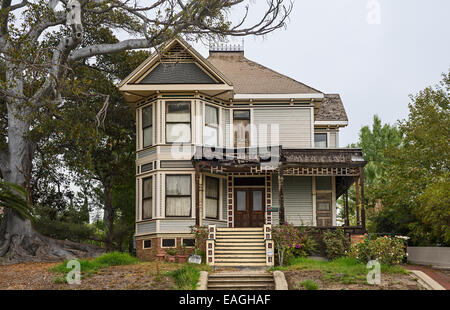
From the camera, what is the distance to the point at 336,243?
72.5 ft

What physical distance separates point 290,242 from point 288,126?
266 inches

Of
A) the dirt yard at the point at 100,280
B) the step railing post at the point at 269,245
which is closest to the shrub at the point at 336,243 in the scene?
the step railing post at the point at 269,245

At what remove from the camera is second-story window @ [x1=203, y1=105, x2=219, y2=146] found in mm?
25138

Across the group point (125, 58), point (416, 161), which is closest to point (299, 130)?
point (416, 161)

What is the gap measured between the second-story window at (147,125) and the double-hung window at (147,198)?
1627mm

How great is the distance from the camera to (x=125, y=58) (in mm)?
A: 28688

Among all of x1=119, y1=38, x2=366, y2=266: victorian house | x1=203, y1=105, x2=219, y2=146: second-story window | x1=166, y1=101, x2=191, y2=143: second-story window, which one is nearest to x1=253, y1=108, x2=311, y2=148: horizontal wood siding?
x1=119, y1=38, x2=366, y2=266: victorian house

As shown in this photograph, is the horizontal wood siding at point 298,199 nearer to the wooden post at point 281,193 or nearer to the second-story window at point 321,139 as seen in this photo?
the wooden post at point 281,193

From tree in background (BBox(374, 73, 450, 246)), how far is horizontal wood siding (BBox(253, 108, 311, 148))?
210 inches

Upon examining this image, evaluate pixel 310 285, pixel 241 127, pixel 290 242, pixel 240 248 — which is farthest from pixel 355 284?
pixel 241 127

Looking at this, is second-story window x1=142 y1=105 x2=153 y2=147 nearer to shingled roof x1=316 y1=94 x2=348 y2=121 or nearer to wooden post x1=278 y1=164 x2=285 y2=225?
wooden post x1=278 y1=164 x2=285 y2=225

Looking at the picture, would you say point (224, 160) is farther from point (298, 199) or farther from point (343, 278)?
point (343, 278)
